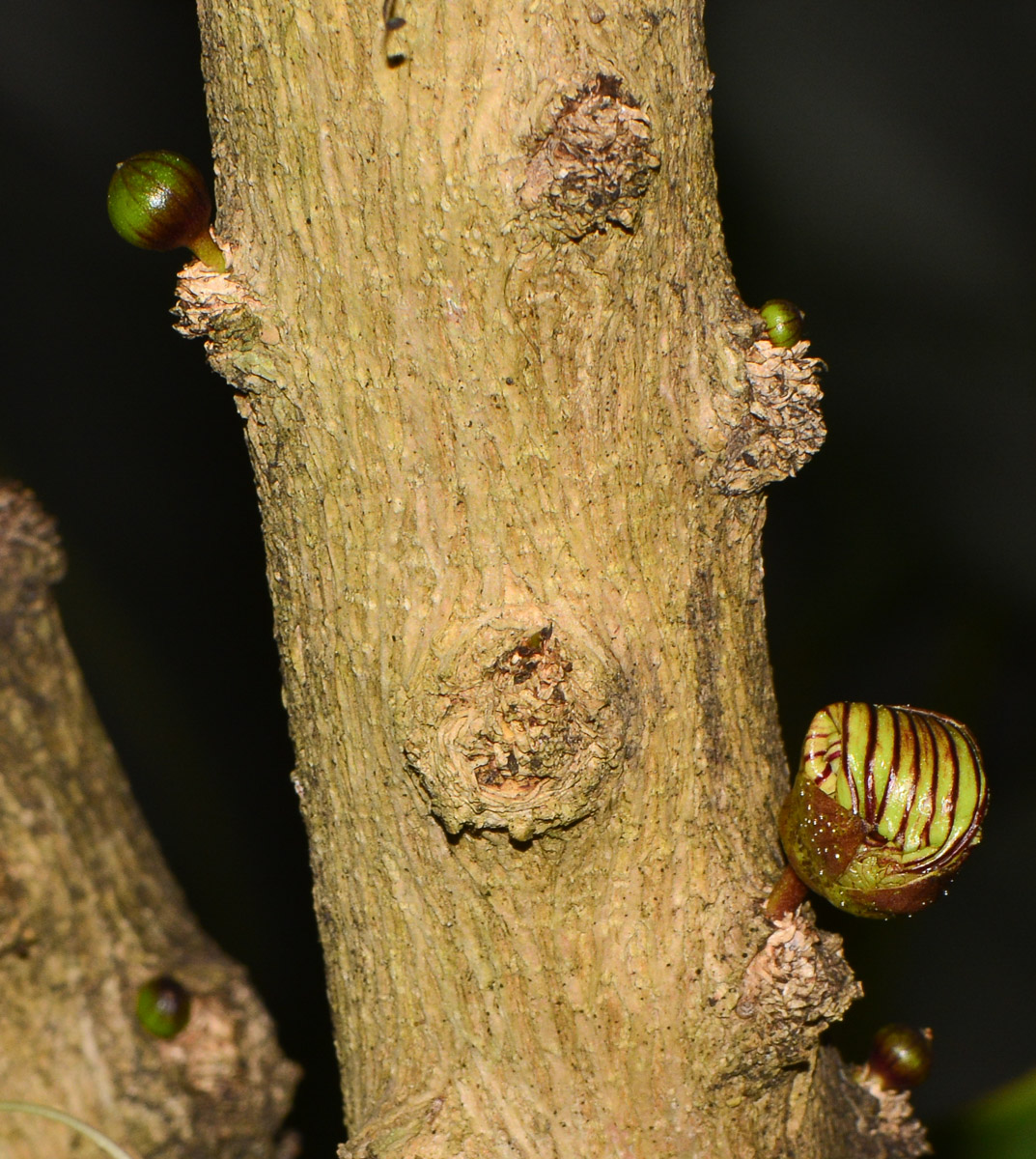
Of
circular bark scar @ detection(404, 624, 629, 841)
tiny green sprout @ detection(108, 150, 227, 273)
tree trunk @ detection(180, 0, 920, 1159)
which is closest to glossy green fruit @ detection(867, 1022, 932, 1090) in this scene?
tree trunk @ detection(180, 0, 920, 1159)

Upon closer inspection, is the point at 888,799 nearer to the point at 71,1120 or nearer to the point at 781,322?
the point at 781,322

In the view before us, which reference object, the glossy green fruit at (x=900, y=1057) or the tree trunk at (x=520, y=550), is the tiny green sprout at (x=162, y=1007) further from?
the glossy green fruit at (x=900, y=1057)

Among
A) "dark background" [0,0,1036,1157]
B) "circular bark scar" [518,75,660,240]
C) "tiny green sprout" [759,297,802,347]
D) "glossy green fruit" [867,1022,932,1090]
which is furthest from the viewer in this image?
"dark background" [0,0,1036,1157]

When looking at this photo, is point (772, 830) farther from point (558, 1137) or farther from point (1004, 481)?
point (1004, 481)

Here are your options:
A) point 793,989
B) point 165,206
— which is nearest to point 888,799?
point 793,989

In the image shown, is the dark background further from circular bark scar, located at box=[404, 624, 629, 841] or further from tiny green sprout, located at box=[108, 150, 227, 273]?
circular bark scar, located at box=[404, 624, 629, 841]
